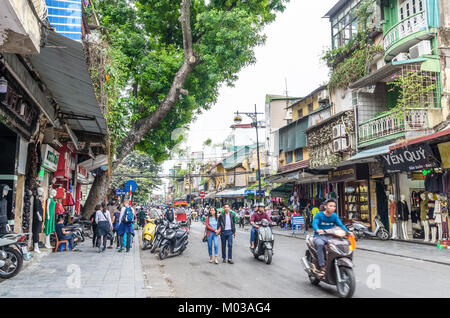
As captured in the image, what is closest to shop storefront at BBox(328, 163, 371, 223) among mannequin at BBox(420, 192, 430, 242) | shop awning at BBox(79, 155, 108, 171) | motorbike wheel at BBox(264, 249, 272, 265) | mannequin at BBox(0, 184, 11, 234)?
mannequin at BBox(420, 192, 430, 242)

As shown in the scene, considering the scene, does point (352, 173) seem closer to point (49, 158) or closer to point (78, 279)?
point (49, 158)

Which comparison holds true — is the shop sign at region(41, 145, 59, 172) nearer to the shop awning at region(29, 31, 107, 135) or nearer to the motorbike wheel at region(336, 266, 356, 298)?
the shop awning at region(29, 31, 107, 135)

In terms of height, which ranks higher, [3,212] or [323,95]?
[323,95]

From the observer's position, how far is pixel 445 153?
532 inches

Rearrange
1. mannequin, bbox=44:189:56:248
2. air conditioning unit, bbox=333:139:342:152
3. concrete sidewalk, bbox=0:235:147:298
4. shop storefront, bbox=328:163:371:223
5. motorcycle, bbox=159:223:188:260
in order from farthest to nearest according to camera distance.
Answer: air conditioning unit, bbox=333:139:342:152
shop storefront, bbox=328:163:371:223
mannequin, bbox=44:189:56:248
motorcycle, bbox=159:223:188:260
concrete sidewalk, bbox=0:235:147:298

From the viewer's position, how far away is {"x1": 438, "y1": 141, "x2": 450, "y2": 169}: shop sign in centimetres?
1341

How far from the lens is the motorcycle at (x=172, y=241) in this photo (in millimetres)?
11671

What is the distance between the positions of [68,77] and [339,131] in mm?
15654

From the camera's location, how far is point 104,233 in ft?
42.9

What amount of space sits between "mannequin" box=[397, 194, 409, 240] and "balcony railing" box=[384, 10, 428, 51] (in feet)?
23.6

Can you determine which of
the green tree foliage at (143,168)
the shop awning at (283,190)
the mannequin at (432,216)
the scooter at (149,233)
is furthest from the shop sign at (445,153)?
the green tree foliage at (143,168)

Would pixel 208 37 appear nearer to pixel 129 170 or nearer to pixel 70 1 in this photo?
pixel 70 1

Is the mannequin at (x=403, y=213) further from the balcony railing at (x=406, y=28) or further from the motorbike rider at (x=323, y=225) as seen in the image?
the motorbike rider at (x=323, y=225)

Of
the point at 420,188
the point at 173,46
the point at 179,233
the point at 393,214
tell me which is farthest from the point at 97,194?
the point at 420,188
